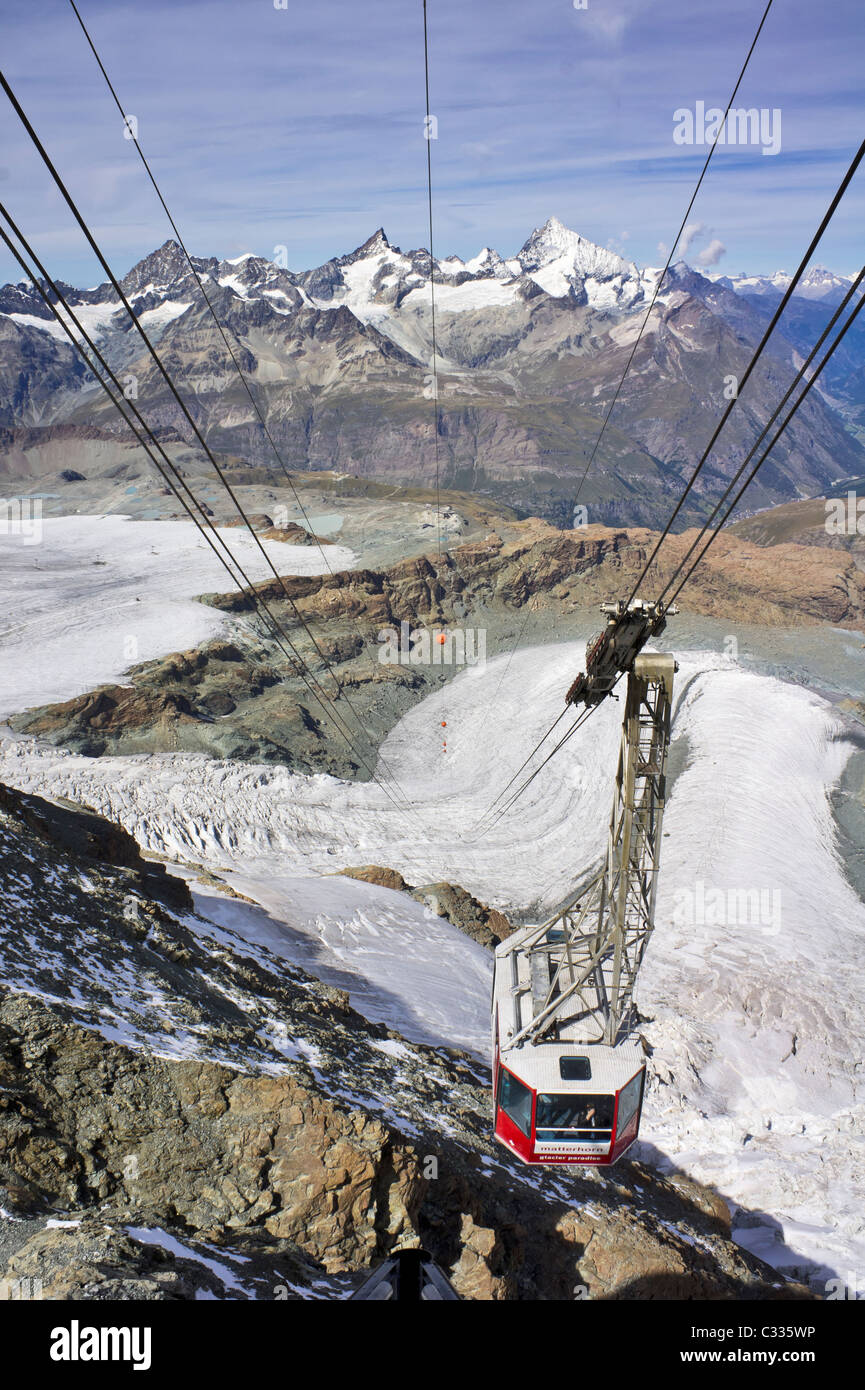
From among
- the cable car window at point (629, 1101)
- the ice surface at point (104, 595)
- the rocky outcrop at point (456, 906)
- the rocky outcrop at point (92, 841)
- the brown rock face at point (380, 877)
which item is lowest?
the rocky outcrop at point (456, 906)

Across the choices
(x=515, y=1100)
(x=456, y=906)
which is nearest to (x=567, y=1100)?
(x=515, y=1100)

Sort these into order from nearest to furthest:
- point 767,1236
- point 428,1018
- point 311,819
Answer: point 767,1236 < point 428,1018 < point 311,819

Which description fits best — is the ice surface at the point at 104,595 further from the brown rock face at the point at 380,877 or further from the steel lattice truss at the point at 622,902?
the steel lattice truss at the point at 622,902

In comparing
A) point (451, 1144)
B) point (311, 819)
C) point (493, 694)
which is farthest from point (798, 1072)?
point (493, 694)

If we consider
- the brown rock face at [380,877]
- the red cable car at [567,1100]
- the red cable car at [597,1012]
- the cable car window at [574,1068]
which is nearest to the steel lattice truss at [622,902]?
the red cable car at [597,1012]

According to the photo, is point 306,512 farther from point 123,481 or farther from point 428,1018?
point 428,1018

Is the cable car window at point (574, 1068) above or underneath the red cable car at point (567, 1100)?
above

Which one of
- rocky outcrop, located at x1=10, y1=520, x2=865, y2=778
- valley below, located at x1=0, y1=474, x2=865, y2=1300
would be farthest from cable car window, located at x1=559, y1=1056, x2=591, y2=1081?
rocky outcrop, located at x1=10, y1=520, x2=865, y2=778
